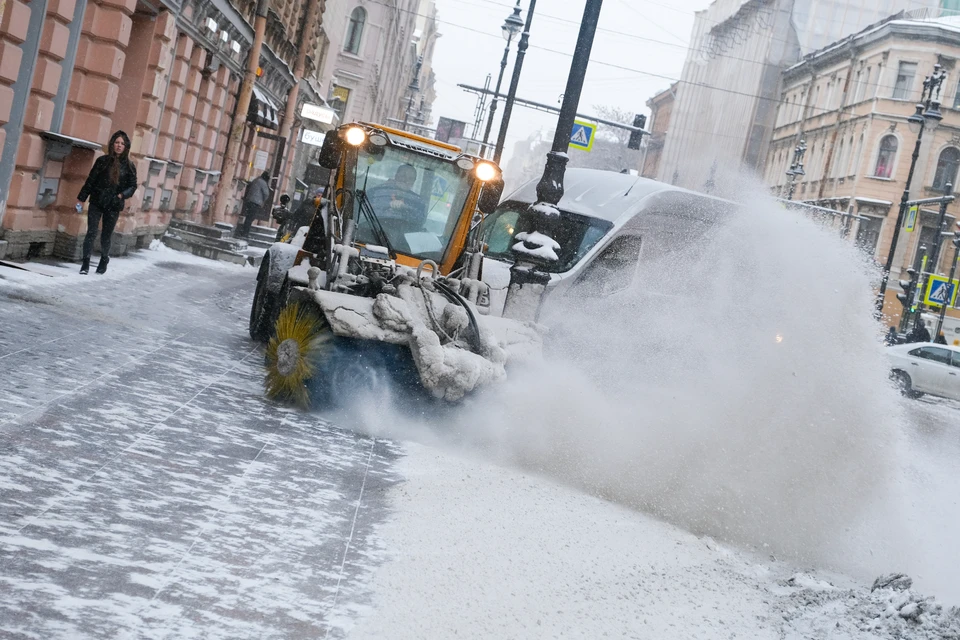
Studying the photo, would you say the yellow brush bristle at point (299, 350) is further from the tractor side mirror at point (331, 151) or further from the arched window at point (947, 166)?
the arched window at point (947, 166)

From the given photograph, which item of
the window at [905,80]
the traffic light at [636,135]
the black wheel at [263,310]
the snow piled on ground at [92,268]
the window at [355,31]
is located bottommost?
the snow piled on ground at [92,268]

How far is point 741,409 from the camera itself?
9.60 m

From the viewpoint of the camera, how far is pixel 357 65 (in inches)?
2448

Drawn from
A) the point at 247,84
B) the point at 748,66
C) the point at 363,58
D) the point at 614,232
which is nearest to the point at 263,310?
the point at 614,232

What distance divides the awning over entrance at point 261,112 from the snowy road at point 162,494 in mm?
16954

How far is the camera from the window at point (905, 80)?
55.5 meters

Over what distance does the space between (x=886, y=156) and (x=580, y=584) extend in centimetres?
5458

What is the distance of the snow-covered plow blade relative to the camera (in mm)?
8180

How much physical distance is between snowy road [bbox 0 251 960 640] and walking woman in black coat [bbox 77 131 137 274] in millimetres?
5178

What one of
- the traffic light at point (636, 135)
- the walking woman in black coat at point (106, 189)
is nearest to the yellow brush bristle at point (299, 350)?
the walking woman in black coat at point (106, 189)

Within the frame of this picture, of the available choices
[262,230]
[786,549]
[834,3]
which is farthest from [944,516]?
[834,3]

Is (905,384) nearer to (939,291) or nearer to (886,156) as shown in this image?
(939,291)

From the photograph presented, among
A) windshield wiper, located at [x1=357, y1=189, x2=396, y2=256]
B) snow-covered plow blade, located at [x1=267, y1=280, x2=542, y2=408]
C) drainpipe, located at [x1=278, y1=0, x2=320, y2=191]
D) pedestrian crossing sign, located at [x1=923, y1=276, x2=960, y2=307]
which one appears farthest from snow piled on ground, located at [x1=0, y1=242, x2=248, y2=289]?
pedestrian crossing sign, located at [x1=923, y1=276, x2=960, y2=307]

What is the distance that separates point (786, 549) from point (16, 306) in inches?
264
